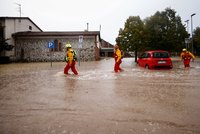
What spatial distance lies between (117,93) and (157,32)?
1081 inches

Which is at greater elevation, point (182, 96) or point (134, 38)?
point (134, 38)

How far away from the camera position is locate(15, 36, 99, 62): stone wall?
31688 mm

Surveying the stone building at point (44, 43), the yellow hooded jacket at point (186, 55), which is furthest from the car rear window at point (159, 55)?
the stone building at point (44, 43)

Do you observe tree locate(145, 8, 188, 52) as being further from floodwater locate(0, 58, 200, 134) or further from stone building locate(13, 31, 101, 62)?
floodwater locate(0, 58, 200, 134)

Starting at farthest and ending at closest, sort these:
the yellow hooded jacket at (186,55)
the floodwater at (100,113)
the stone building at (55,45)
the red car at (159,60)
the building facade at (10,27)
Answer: the building facade at (10,27) → the stone building at (55,45) → the yellow hooded jacket at (186,55) → the red car at (159,60) → the floodwater at (100,113)

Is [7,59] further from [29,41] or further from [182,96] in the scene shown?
[182,96]

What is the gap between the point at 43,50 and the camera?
32.3 meters

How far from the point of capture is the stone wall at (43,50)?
104 ft

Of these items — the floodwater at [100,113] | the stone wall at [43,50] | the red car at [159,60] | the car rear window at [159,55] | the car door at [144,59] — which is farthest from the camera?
the stone wall at [43,50]

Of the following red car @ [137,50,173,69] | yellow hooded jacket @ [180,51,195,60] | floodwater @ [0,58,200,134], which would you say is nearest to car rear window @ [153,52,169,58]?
red car @ [137,50,173,69]

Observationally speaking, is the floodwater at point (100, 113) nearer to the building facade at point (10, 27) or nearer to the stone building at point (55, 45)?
the stone building at point (55, 45)

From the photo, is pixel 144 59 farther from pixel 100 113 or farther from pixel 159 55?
pixel 100 113

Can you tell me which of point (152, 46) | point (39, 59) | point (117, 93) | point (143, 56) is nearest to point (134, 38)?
point (152, 46)

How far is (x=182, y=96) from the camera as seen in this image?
6.20 m
